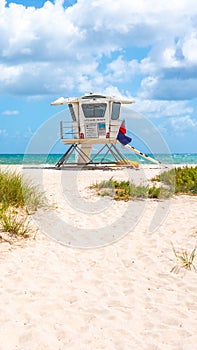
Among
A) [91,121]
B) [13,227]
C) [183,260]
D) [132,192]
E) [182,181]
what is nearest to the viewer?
[183,260]

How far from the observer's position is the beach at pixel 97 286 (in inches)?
146

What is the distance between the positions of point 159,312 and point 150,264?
5.21 feet

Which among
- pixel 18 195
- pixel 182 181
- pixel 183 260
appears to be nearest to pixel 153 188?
pixel 182 181

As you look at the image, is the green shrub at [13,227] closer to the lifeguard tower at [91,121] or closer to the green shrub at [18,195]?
the green shrub at [18,195]

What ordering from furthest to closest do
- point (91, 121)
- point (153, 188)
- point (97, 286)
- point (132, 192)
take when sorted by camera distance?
point (91, 121)
point (153, 188)
point (132, 192)
point (97, 286)

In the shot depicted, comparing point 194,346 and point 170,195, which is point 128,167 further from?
point 194,346

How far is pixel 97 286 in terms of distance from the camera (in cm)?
495

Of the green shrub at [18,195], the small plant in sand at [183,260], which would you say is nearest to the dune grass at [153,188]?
the green shrub at [18,195]

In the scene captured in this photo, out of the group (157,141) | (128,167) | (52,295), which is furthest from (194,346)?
(128,167)

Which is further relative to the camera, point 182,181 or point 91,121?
point 91,121

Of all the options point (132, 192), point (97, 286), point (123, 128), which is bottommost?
point (97, 286)

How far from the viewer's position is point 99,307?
14.2 feet

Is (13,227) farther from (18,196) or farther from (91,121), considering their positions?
(91,121)

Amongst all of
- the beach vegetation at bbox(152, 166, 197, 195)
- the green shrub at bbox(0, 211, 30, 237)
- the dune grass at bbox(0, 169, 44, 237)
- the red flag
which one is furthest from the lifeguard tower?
the green shrub at bbox(0, 211, 30, 237)
